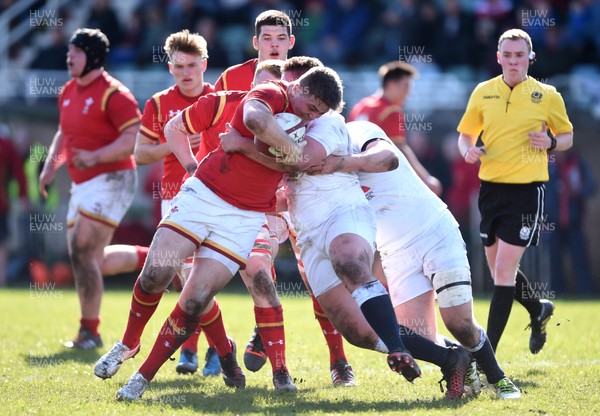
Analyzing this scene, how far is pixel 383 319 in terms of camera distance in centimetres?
614

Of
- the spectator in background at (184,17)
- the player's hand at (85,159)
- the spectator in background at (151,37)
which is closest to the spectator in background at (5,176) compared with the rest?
the spectator in background at (151,37)

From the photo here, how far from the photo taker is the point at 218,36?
18.4 metres

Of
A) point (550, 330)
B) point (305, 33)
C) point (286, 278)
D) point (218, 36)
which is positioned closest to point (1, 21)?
point (218, 36)

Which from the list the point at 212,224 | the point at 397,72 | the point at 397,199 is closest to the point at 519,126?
the point at 397,199

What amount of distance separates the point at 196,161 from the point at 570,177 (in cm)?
947

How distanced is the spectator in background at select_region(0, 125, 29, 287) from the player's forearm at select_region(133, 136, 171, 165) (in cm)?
867

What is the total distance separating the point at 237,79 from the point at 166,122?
2.26 ft

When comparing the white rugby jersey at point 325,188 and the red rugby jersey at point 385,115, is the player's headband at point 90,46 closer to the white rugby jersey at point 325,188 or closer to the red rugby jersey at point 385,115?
the red rugby jersey at point 385,115

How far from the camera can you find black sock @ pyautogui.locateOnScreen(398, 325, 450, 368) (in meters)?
6.30

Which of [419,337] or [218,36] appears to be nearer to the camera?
[419,337]

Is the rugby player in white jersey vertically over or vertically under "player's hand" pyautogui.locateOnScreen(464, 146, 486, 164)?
under

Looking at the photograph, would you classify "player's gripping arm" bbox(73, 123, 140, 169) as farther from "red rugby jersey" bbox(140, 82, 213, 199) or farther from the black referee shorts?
the black referee shorts

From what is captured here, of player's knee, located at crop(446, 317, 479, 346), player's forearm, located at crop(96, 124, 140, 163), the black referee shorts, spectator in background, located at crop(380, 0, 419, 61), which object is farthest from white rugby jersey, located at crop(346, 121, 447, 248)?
spectator in background, located at crop(380, 0, 419, 61)

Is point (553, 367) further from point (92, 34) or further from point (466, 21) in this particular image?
point (466, 21)
